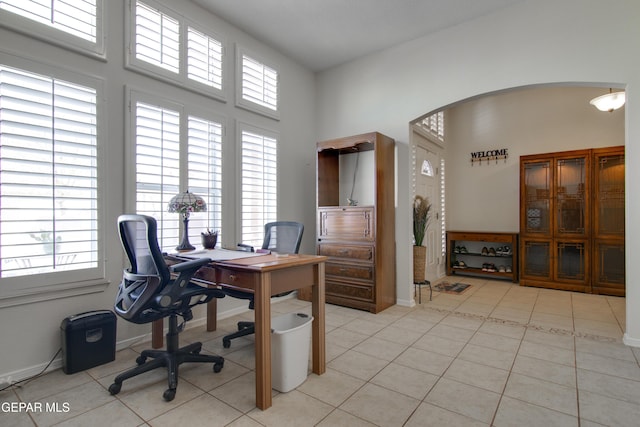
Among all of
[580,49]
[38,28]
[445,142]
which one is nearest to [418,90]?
[580,49]

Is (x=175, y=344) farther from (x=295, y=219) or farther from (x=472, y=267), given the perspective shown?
(x=472, y=267)

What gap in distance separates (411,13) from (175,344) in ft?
13.3

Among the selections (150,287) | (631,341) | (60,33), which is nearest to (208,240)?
(150,287)

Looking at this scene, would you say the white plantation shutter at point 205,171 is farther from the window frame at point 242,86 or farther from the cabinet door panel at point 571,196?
the cabinet door panel at point 571,196

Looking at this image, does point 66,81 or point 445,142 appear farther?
point 445,142

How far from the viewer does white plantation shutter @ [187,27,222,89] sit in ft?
10.9

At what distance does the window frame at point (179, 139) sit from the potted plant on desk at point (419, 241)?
2642 mm

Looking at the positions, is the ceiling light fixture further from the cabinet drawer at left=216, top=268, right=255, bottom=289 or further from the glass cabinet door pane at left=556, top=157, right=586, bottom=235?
the cabinet drawer at left=216, top=268, right=255, bottom=289

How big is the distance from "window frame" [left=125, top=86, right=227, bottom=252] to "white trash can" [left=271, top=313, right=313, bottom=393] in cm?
158

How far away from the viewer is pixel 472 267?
5.95 metres

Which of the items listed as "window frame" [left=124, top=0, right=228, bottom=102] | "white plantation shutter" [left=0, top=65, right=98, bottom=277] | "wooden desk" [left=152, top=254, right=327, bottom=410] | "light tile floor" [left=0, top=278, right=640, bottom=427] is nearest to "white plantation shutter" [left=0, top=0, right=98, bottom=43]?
"window frame" [left=124, top=0, right=228, bottom=102]

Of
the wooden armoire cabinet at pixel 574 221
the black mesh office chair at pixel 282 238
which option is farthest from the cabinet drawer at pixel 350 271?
the wooden armoire cabinet at pixel 574 221

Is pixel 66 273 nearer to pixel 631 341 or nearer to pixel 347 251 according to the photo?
pixel 347 251

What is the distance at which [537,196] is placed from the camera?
199 inches
